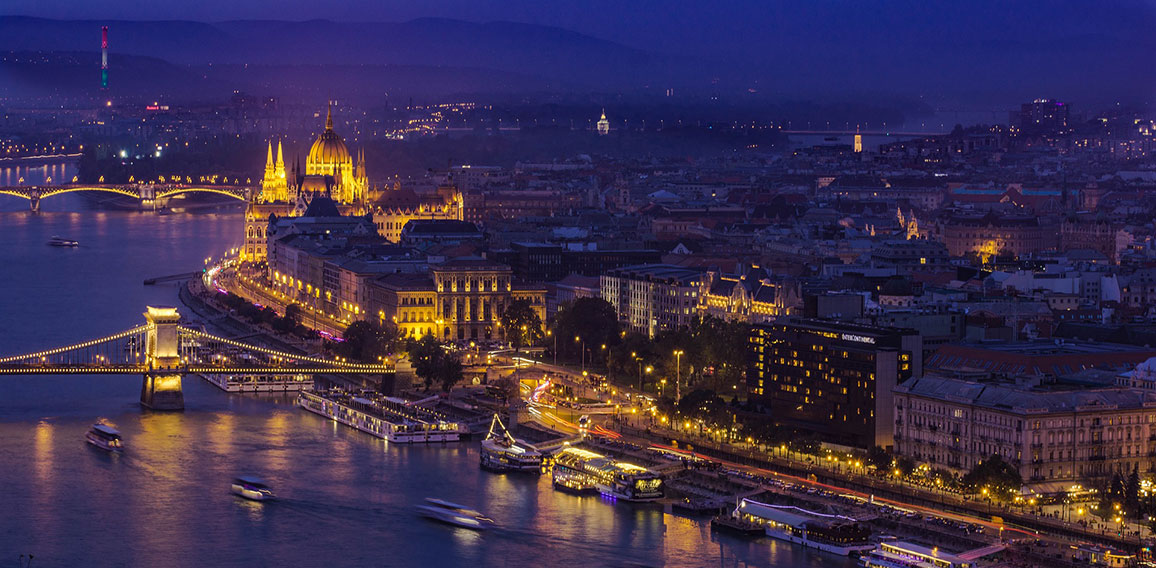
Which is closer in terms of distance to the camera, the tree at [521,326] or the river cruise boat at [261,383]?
the river cruise boat at [261,383]

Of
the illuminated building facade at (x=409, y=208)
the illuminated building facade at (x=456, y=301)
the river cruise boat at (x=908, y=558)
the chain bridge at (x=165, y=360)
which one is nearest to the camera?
the river cruise boat at (x=908, y=558)

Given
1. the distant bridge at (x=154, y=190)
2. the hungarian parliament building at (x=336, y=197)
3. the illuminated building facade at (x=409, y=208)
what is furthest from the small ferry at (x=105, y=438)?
the distant bridge at (x=154, y=190)

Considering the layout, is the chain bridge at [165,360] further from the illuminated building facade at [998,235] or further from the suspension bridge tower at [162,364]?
the illuminated building facade at [998,235]

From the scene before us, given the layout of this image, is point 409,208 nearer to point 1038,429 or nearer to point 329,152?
point 329,152

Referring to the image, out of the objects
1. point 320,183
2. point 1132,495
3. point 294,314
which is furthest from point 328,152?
point 1132,495

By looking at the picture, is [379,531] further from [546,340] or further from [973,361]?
[546,340]

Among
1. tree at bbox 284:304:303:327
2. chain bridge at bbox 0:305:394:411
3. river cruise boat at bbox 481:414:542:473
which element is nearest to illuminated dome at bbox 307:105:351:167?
tree at bbox 284:304:303:327
